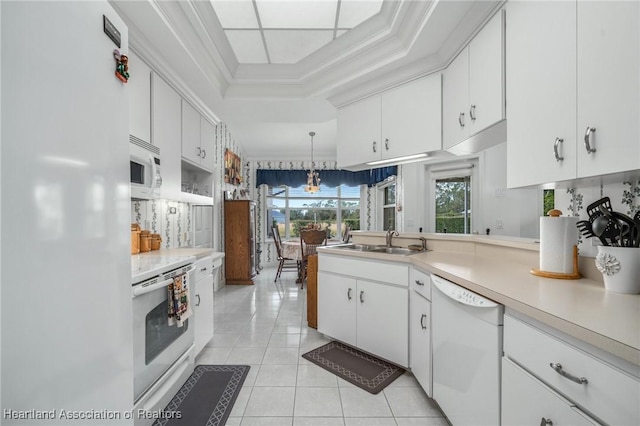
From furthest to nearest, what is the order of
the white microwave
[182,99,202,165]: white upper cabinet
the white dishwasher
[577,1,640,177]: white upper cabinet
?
1. [182,99,202,165]: white upper cabinet
2. the white microwave
3. the white dishwasher
4. [577,1,640,177]: white upper cabinet

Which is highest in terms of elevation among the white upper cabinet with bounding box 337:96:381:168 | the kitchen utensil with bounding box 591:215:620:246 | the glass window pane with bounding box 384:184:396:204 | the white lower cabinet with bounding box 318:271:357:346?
the white upper cabinet with bounding box 337:96:381:168

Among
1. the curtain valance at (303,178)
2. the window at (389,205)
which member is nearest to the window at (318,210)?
the curtain valance at (303,178)

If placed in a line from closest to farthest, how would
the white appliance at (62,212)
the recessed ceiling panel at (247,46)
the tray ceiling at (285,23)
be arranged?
1. the white appliance at (62,212)
2. the tray ceiling at (285,23)
3. the recessed ceiling panel at (247,46)

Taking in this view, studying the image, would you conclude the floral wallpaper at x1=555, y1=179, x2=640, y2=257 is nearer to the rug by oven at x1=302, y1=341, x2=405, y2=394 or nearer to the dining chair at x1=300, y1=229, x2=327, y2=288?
the rug by oven at x1=302, y1=341, x2=405, y2=394

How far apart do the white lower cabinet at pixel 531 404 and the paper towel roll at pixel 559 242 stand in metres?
0.61

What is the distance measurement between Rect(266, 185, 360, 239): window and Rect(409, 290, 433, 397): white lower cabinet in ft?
16.1

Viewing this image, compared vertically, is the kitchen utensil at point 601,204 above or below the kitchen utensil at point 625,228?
above

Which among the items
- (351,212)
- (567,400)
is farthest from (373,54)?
(351,212)

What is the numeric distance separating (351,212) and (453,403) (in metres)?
5.53

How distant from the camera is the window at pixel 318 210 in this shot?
265 inches

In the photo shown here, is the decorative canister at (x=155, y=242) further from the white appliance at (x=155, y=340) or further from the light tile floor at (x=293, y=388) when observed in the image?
the light tile floor at (x=293, y=388)

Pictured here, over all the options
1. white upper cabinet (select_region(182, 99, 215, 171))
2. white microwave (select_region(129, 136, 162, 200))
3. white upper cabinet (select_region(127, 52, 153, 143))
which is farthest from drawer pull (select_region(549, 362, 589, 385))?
white upper cabinet (select_region(182, 99, 215, 171))

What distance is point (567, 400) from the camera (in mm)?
759

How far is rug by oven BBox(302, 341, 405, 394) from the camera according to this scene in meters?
1.86
